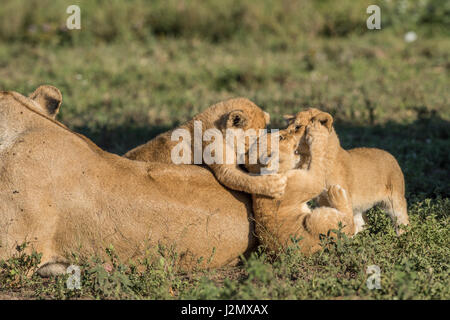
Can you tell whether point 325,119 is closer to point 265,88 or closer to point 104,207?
point 104,207

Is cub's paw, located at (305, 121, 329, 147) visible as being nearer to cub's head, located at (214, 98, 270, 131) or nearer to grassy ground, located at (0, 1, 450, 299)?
cub's head, located at (214, 98, 270, 131)

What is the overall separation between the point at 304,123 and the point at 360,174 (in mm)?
568

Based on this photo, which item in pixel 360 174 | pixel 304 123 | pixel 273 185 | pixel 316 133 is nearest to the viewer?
pixel 273 185

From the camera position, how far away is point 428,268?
3.75m

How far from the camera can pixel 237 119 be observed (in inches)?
152

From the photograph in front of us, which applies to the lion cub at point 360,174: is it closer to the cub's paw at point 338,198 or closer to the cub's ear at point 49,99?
the cub's paw at point 338,198

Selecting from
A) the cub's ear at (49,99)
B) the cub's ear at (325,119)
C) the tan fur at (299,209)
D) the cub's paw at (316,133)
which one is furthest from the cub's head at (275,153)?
the cub's ear at (49,99)

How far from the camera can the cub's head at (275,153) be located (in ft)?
12.1

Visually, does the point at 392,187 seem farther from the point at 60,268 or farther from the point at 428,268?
the point at 60,268

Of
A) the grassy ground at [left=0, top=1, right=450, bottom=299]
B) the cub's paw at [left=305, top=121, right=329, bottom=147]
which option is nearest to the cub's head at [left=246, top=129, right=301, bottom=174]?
the cub's paw at [left=305, top=121, right=329, bottom=147]

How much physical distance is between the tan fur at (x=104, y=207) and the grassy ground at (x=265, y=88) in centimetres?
13

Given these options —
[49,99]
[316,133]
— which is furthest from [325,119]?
[49,99]
